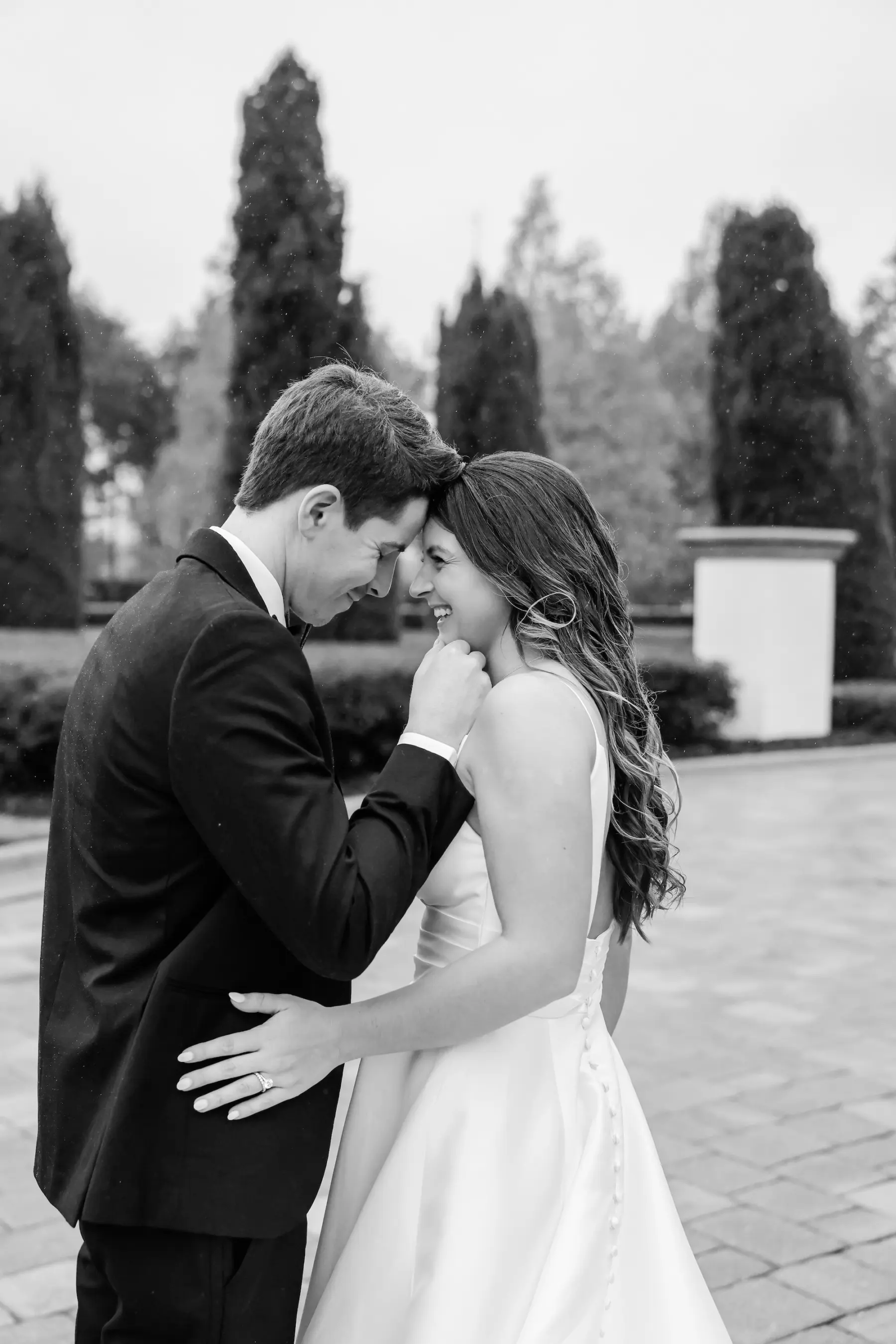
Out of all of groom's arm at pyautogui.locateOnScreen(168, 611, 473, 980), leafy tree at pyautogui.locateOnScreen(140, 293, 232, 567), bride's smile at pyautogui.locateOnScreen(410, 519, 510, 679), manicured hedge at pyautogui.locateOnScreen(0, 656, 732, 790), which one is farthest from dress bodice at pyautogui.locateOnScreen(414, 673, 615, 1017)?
leafy tree at pyautogui.locateOnScreen(140, 293, 232, 567)

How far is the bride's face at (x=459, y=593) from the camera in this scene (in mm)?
1942

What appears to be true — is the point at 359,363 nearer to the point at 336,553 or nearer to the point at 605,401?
the point at 336,553

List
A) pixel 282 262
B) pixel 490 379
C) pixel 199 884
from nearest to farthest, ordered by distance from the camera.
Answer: pixel 199 884 < pixel 282 262 < pixel 490 379

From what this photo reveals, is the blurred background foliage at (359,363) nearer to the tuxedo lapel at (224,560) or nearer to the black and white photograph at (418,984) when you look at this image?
the black and white photograph at (418,984)

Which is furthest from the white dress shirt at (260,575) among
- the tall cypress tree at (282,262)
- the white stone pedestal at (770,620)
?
the white stone pedestal at (770,620)

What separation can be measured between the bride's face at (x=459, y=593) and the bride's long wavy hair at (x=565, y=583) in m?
0.02

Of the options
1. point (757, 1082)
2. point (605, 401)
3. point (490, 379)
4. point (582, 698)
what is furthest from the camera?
point (605, 401)

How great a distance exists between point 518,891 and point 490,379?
16.0 meters

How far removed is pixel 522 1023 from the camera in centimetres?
202

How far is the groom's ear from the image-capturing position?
1.74 metres

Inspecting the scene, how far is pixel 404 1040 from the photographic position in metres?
1.79

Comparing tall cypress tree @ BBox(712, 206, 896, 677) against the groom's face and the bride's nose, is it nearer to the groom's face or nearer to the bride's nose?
the bride's nose

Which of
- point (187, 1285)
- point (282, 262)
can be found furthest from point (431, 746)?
point (282, 262)

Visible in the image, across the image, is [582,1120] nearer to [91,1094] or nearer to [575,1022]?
[575,1022]
